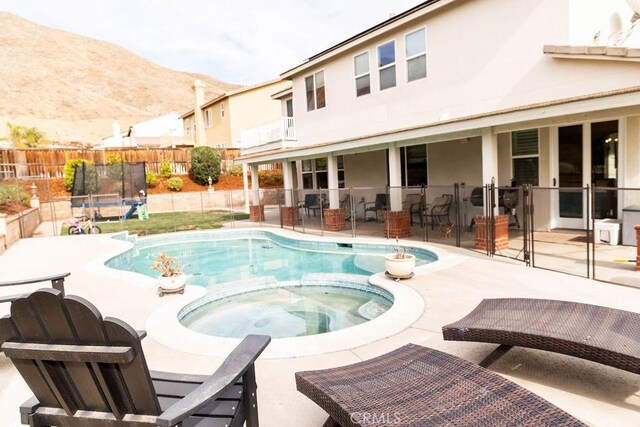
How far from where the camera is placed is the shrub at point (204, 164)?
87.9 ft

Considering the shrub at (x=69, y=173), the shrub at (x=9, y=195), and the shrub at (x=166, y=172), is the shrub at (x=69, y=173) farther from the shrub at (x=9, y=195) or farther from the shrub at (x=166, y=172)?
the shrub at (x=9, y=195)

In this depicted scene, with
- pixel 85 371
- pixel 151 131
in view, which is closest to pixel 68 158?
pixel 151 131

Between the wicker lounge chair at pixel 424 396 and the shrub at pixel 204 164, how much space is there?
2536 centimetres

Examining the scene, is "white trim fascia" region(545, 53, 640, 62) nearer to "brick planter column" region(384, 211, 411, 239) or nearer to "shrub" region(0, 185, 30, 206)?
"brick planter column" region(384, 211, 411, 239)

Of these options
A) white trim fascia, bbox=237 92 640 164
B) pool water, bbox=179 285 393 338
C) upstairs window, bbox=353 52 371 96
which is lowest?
pool water, bbox=179 285 393 338

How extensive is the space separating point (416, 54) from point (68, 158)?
22084 mm

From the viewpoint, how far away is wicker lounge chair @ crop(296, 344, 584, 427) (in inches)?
87.4

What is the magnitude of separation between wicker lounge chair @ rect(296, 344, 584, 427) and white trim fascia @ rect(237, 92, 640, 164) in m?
6.31

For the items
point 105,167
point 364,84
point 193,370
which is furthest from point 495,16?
point 105,167

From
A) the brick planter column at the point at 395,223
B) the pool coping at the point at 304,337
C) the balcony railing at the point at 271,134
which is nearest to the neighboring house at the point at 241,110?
the balcony railing at the point at 271,134

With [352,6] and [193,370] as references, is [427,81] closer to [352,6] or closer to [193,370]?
[193,370]

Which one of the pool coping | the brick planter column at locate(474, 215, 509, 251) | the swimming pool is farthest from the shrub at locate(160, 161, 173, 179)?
the brick planter column at locate(474, 215, 509, 251)

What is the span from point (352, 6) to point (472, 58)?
65.4ft

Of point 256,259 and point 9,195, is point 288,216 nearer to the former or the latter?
point 256,259
